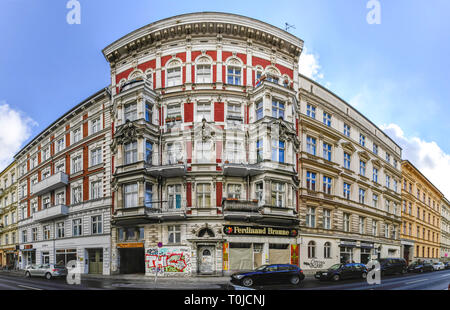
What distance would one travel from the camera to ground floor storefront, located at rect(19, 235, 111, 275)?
76.5 feet

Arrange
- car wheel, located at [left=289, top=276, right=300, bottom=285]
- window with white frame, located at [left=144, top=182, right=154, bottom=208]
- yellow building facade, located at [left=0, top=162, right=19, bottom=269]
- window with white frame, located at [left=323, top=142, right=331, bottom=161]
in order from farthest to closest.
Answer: yellow building facade, located at [left=0, top=162, right=19, bottom=269] < window with white frame, located at [left=323, top=142, right=331, bottom=161] < window with white frame, located at [left=144, top=182, right=154, bottom=208] < car wheel, located at [left=289, top=276, right=300, bottom=285]

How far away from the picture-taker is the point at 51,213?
1109 inches

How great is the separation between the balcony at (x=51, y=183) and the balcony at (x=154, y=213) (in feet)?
33.0

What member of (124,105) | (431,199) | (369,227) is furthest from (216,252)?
(431,199)

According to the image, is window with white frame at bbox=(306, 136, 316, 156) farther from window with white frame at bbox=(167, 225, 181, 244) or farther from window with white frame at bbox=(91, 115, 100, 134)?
window with white frame at bbox=(91, 115, 100, 134)

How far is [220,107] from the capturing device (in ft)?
69.8

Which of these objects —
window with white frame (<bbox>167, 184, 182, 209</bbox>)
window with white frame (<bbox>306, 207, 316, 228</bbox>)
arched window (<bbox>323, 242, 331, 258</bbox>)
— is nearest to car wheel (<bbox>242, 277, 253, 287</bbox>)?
window with white frame (<bbox>167, 184, 182, 209</bbox>)

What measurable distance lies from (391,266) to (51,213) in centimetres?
3348

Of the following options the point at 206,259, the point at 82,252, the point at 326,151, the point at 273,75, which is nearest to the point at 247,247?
the point at 206,259

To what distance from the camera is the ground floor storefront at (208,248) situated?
1942 centimetres

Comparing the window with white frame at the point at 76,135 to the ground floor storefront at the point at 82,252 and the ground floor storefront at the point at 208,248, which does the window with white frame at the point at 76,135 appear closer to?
the ground floor storefront at the point at 82,252

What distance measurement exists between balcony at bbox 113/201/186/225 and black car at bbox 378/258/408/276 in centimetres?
1945
